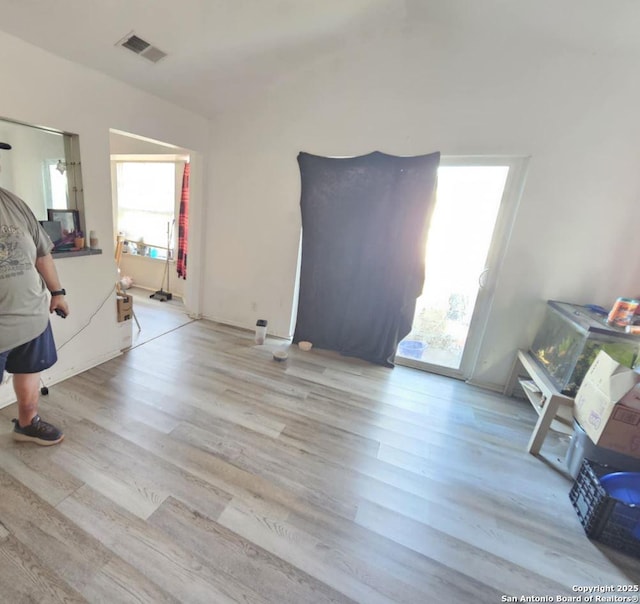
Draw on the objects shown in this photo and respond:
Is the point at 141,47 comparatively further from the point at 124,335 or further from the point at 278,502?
the point at 278,502

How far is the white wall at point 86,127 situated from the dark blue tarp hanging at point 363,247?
1390 mm

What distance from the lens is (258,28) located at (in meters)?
2.02

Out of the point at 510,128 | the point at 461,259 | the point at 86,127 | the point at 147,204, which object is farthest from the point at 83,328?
the point at 510,128

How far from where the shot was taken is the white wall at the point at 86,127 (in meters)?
1.76

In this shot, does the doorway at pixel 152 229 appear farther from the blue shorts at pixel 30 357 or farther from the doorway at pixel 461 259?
the doorway at pixel 461 259

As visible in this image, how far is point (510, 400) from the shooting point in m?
2.60

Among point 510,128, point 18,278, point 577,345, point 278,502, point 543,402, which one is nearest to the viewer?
point 18,278

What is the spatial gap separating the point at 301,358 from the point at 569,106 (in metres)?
2.91

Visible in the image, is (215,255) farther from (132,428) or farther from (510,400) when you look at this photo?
(510,400)

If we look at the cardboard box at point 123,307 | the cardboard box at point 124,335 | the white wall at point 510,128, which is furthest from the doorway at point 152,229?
the white wall at point 510,128

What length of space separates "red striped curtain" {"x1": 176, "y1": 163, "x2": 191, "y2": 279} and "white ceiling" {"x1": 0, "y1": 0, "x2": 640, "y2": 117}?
153 centimetres

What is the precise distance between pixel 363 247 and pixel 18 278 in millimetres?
2337

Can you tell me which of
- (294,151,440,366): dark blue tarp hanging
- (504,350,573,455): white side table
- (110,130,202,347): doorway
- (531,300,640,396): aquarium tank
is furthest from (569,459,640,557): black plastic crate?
(110,130,202,347): doorway

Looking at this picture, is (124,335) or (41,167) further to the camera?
(124,335)
